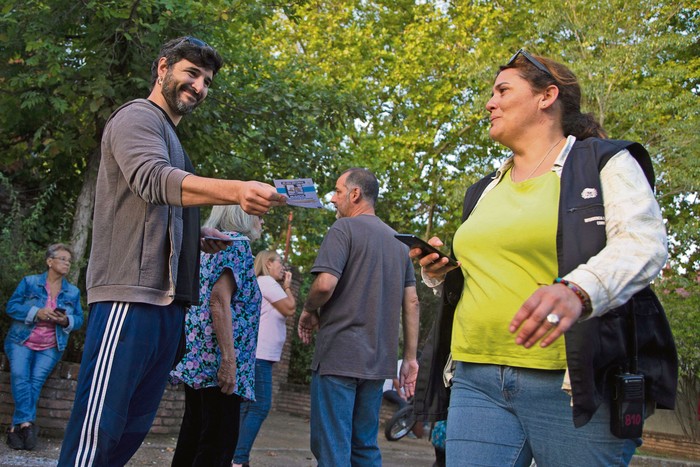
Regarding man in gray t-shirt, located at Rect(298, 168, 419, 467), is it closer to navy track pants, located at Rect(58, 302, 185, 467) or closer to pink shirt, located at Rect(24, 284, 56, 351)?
navy track pants, located at Rect(58, 302, 185, 467)

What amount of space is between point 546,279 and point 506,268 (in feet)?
0.50

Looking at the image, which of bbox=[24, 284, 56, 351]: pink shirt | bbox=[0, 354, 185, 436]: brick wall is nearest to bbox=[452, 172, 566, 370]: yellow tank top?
bbox=[24, 284, 56, 351]: pink shirt

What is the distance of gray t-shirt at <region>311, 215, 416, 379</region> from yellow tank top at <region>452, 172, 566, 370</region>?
6.98 ft

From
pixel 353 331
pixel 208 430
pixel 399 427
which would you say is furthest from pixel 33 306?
pixel 399 427

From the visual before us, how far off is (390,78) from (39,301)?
18080mm

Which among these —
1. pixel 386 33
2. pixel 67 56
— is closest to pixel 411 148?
pixel 386 33

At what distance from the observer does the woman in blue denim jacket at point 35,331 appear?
7.97 m

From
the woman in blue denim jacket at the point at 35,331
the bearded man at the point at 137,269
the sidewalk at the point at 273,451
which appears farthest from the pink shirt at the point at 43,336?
the bearded man at the point at 137,269

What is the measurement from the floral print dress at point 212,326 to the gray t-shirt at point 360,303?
1.41 feet

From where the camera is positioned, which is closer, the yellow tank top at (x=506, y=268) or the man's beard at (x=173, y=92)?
the yellow tank top at (x=506, y=268)

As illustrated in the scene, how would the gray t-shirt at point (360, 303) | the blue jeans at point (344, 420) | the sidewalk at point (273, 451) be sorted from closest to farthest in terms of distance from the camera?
1. the blue jeans at point (344, 420)
2. the gray t-shirt at point (360, 303)
3. the sidewalk at point (273, 451)

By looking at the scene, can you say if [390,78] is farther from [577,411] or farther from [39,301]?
[577,411]

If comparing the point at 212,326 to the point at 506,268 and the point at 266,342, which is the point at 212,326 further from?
the point at 506,268

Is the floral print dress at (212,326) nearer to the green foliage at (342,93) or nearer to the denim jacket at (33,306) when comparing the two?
the denim jacket at (33,306)
